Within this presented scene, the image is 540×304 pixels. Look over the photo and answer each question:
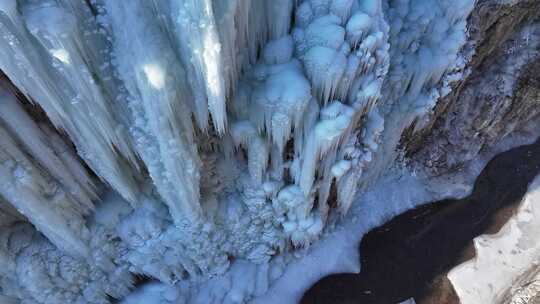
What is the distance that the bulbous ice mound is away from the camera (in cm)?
574

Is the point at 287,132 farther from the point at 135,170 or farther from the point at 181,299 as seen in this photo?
the point at 181,299

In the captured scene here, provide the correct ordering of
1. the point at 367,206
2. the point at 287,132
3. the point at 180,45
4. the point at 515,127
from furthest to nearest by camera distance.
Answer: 1. the point at 515,127
2. the point at 367,206
3. the point at 287,132
4. the point at 180,45

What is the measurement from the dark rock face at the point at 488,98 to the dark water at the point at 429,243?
1.07 metres

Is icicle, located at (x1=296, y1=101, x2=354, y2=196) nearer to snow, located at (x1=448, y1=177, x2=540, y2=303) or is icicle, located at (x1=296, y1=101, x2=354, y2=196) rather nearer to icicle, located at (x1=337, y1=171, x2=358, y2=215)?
icicle, located at (x1=337, y1=171, x2=358, y2=215)

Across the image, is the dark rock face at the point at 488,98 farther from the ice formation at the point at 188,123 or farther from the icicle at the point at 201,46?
the icicle at the point at 201,46

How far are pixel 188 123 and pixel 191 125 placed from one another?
119mm

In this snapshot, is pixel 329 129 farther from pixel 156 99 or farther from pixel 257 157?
pixel 156 99

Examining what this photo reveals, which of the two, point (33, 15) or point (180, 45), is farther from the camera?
point (180, 45)

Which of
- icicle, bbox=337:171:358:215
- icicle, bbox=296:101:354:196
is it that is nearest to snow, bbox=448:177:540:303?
icicle, bbox=337:171:358:215

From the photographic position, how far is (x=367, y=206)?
11172 mm

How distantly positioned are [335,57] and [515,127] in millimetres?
8674

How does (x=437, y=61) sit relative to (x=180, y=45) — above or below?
below

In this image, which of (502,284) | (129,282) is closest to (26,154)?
(129,282)

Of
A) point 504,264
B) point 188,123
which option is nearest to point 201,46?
point 188,123
